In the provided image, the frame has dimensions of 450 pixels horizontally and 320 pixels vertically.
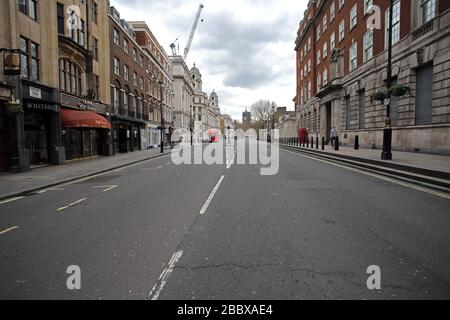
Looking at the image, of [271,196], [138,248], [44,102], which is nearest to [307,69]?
[44,102]

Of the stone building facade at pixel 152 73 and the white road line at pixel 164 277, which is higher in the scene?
the stone building facade at pixel 152 73

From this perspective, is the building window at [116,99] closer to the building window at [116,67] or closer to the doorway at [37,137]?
the building window at [116,67]

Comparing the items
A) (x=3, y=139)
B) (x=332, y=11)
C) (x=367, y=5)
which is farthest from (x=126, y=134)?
(x=332, y=11)

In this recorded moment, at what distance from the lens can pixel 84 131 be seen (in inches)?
867

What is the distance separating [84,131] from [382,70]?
24331 millimetres

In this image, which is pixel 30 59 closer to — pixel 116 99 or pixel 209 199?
pixel 116 99

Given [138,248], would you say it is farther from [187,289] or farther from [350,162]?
[350,162]

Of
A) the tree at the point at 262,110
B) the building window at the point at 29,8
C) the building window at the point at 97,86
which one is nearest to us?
the building window at the point at 29,8

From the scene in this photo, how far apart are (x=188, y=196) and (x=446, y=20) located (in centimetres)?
1671

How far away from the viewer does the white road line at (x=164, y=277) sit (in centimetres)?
283

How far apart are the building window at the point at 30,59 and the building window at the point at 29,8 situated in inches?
61.1

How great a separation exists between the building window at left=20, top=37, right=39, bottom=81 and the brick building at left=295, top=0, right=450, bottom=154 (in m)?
22.7

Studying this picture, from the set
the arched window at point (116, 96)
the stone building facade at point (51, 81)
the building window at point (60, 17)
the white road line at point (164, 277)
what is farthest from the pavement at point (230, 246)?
the arched window at point (116, 96)
